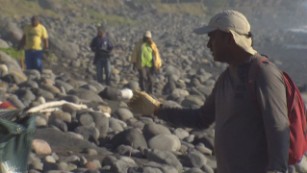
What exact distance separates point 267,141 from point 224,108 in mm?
359

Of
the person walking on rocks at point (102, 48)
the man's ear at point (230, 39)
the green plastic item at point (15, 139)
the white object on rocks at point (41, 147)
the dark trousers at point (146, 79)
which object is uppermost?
the man's ear at point (230, 39)

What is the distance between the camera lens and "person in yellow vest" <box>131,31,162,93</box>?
16438mm

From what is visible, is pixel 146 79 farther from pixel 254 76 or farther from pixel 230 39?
pixel 254 76

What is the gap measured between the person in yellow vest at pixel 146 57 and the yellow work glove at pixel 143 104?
1178cm

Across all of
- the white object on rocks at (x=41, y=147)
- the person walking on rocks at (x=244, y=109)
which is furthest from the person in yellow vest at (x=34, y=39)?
the person walking on rocks at (x=244, y=109)

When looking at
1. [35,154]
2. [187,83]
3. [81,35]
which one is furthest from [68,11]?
[35,154]

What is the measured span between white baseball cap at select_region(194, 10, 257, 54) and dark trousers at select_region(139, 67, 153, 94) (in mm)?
13114

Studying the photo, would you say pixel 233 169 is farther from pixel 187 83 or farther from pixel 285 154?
pixel 187 83

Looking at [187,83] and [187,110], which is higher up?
[187,110]

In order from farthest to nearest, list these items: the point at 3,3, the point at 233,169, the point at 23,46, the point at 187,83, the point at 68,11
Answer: the point at 68,11 < the point at 3,3 < the point at 187,83 < the point at 23,46 < the point at 233,169

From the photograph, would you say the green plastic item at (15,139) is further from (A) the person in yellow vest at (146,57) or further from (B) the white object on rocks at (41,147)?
(A) the person in yellow vest at (146,57)

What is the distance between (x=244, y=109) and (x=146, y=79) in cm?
1371

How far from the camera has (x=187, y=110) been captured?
176 inches

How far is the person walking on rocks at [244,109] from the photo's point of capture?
3.66 metres
